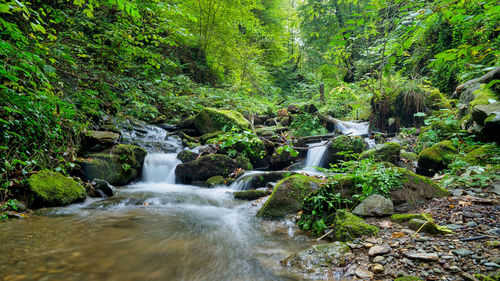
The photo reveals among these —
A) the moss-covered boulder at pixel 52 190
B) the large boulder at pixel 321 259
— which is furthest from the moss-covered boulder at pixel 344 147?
the moss-covered boulder at pixel 52 190

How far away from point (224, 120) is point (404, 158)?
6.67 m

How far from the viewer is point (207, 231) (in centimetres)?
363

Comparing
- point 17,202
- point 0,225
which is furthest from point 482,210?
point 17,202

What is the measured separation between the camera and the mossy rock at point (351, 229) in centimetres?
261

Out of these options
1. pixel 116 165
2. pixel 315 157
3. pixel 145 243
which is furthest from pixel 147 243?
pixel 315 157

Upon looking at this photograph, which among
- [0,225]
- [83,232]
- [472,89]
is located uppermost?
[472,89]

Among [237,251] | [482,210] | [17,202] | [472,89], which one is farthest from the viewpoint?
[472,89]

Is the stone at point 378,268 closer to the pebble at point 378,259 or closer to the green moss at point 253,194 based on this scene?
the pebble at point 378,259

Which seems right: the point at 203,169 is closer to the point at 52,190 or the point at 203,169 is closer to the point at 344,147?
the point at 52,190

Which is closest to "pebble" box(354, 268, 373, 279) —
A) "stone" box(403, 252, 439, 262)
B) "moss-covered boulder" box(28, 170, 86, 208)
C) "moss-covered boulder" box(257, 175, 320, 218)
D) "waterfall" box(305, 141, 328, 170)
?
"stone" box(403, 252, 439, 262)

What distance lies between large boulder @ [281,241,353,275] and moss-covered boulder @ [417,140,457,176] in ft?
13.0

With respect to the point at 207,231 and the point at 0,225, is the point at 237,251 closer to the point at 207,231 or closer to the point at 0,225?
the point at 207,231

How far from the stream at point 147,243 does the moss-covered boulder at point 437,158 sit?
12.1 feet

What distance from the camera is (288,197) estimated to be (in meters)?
4.15
